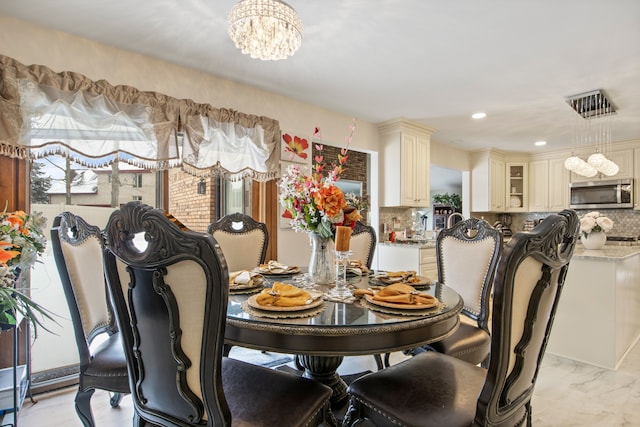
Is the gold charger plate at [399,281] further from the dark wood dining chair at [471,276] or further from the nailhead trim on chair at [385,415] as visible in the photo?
the nailhead trim on chair at [385,415]

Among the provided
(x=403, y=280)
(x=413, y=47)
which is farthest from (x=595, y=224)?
(x=403, y=280)

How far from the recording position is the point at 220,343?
0.93 metres

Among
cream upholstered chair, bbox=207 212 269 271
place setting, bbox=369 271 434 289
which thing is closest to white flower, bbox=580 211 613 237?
place setting, bbox=369 271 434 289

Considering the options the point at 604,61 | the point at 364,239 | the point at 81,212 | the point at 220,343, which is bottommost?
the point at 220,343

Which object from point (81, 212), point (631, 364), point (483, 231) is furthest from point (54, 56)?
point (631, 364)

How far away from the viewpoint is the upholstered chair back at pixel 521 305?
933 mm

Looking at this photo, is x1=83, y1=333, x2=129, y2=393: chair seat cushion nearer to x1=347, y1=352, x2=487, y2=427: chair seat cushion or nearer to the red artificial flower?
x1=347, y1=352, x2=487, y2=427: chair seat cushion

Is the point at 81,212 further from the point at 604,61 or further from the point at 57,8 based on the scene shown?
the point at 604,61

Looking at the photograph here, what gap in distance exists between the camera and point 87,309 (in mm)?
1554

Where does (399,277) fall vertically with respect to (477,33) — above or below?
below

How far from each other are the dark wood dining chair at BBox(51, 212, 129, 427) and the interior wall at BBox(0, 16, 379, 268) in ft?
4.56

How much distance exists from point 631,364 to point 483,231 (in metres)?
1.87

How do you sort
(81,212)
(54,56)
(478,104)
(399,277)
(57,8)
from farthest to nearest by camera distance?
(478,104) → (81,212) → (54,56) → (57,8) → (399,277)

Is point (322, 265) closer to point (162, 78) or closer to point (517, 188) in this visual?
point (162, 78)
